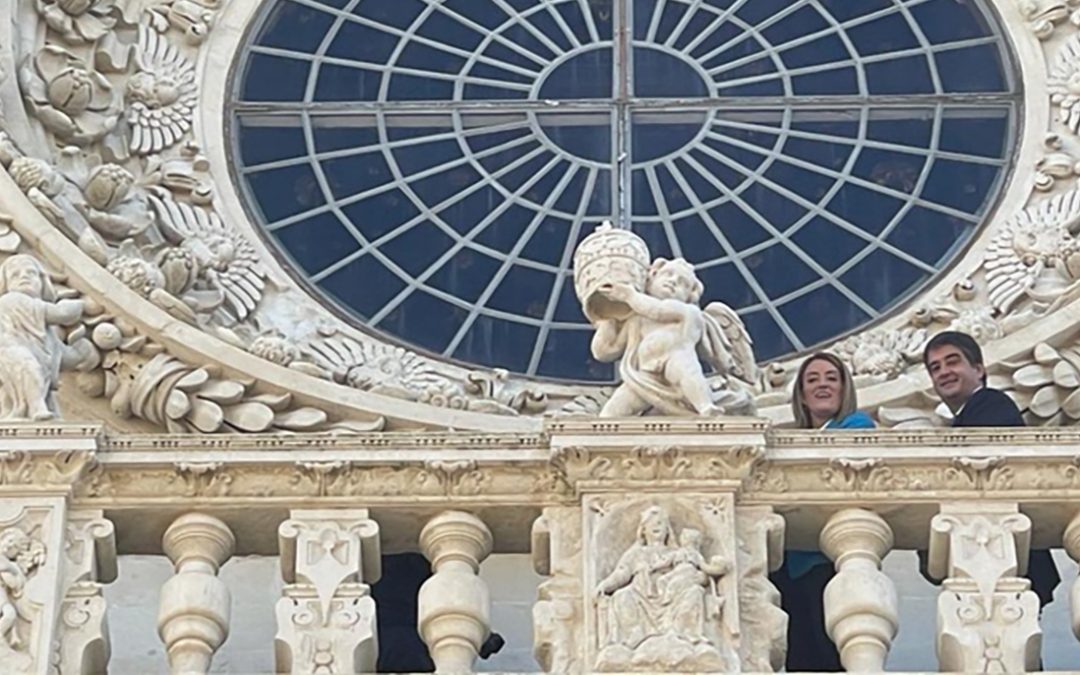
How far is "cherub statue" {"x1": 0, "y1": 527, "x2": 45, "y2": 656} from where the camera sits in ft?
47.1

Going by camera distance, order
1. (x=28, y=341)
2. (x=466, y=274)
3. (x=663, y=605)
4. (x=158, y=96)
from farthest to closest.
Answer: (x=158, y=96) < (x=466, y=274) < (x=28, y=341) < (x=663, y=605)

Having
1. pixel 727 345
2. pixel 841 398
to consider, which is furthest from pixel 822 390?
pixel 727 345

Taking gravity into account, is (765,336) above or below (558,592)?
above

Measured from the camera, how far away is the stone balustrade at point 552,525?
14.5m

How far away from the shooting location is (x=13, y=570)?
14.6 m

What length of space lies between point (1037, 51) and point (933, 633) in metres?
4.39

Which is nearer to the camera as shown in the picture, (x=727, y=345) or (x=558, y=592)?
(x=558, y=592)

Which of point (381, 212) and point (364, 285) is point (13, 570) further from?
point (381, 212)

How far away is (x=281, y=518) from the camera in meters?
15.0

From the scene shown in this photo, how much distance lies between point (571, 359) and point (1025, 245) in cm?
205

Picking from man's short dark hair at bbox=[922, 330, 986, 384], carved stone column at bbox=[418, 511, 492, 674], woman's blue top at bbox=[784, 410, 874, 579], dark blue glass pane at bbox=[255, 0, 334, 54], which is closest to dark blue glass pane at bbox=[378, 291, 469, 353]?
dark blue glass pane at bbox=[255, 0, 334, 54]

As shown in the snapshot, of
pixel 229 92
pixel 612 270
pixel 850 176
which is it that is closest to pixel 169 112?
pixel 229 92

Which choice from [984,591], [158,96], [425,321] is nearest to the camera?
[984,591]

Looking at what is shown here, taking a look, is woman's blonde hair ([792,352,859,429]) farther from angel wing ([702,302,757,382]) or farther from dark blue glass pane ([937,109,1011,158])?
dark blue glass pane ([937,109,1011,158])
